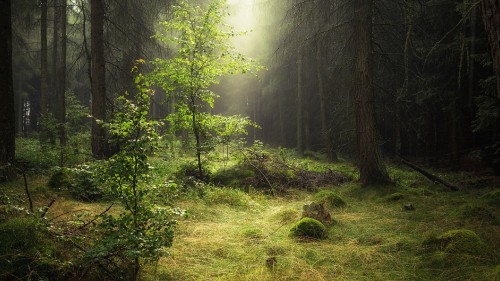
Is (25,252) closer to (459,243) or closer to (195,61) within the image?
(459,243)

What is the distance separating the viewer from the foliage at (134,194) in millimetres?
3105

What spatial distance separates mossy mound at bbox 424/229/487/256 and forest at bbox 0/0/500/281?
0.06 feet

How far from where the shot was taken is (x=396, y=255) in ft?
13.8

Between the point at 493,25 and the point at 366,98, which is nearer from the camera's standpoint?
the point at 493,25

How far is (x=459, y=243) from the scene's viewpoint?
400 cm

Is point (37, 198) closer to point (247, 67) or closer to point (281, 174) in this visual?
point (247, 67)

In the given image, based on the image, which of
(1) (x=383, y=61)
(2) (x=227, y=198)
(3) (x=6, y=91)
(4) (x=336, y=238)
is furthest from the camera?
(1) (x=383, y=61)

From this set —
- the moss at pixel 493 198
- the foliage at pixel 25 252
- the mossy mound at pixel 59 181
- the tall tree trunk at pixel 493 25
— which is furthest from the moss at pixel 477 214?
the mossy mound at pixel 59 181

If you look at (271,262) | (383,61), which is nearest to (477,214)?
(271,262)

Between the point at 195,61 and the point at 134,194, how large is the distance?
575 centimetres

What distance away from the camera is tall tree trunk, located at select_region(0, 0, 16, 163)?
6.32 m

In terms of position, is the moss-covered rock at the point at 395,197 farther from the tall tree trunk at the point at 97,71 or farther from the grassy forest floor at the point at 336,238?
the tall tree trunk at the point at 97,71

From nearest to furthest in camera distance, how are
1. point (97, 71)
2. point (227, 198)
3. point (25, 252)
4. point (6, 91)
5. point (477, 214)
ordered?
point (25, 252) < point (477, 214) < point (6, 91) < point (227, 198) < point (97, 71)

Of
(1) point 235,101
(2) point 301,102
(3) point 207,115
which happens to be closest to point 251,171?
(3) point 207,115
